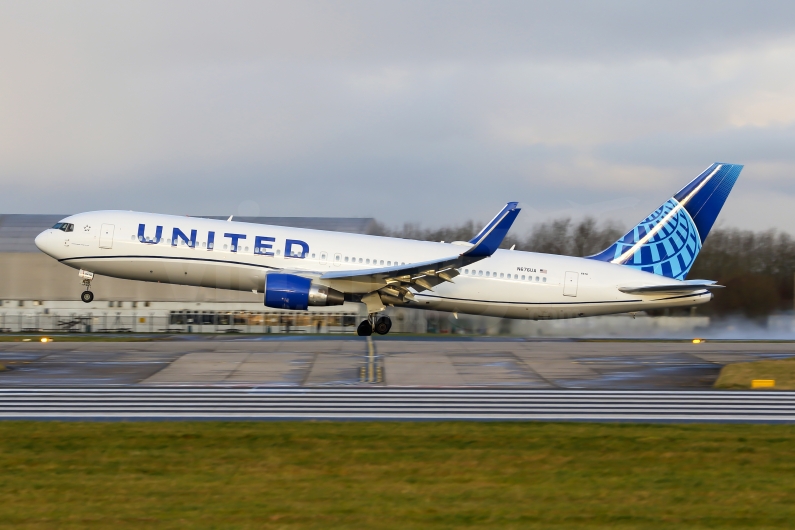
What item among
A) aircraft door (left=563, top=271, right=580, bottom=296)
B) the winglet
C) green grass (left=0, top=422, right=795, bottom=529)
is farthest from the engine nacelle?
green grass (left=0, top=422, right=795, bottom=529)

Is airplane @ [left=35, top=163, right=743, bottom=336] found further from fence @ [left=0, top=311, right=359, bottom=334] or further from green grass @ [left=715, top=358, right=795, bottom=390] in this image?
fence @ [left=0, top=311, right=359, bottom=334]

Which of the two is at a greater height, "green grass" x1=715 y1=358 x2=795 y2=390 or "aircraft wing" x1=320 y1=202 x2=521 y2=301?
"aircraft wing" x1=320 y1=202 x2=521 y2=301

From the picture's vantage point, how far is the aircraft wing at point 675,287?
34.7m

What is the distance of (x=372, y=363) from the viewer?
25734mm

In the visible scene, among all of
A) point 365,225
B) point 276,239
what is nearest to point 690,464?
point 276,239

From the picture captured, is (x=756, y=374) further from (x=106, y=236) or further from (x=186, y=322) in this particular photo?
(x=186, y=322)

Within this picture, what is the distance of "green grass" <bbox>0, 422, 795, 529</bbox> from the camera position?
9297mm

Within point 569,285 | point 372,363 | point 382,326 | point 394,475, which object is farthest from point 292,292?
point 394,475

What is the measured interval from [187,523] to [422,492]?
113 inches

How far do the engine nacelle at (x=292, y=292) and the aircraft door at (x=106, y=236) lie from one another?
6880mm

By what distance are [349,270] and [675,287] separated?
45.2 ft

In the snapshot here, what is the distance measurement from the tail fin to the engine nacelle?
13595 millimetres

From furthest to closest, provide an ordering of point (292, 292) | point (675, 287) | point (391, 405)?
1. point (675, 287)
2. point (292, 292)
3. point (391, 405)

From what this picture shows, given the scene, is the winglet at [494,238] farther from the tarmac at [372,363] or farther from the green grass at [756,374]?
the green grass at [756,374]
